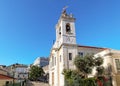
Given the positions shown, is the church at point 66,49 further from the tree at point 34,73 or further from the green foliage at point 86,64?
the tree at point 34,73

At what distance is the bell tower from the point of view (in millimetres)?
33394

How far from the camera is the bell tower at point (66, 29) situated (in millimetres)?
33394

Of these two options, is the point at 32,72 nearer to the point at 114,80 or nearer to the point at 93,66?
the point at 93,66

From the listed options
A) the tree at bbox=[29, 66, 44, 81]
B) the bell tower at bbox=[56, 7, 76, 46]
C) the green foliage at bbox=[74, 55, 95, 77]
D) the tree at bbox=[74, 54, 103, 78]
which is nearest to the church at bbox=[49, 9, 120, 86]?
the bell tower at bbox=[56, 7, 76, 46]

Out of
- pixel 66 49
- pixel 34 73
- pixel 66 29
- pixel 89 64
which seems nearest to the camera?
pixel 89 64

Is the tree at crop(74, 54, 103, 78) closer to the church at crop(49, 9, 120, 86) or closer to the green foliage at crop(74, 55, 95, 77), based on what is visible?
the green foliage at crop(74, 55, 95, 77)

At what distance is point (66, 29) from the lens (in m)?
34.8

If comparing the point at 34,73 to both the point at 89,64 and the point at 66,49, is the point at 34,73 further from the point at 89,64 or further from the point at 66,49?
the point at 89,64

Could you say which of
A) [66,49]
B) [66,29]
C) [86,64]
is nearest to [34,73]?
[66,49]

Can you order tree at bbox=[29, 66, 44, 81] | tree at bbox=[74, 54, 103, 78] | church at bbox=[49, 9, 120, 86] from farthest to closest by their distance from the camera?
1. tree at bbox=[29, 66, 44, 81]
2. church at bbox=[49, 9, 120, 86]
3. tree at bbox=[74, 54, 103, 78]

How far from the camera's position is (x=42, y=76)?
51312mm

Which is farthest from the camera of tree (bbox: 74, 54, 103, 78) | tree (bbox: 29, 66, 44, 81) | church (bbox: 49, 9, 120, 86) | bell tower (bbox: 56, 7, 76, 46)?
tree (bbox: 29, 66, 44, 81)

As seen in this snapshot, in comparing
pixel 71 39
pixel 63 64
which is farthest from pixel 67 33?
pixel 63 64

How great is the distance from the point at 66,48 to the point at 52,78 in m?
9.72
